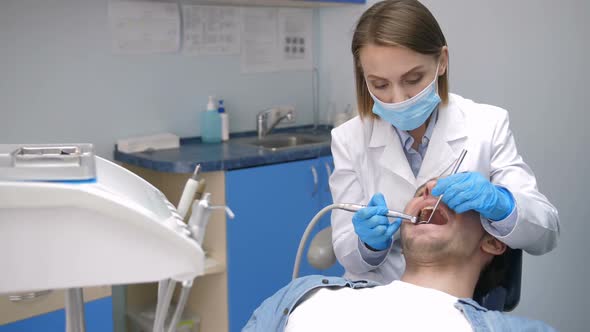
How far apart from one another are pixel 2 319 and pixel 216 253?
84cm

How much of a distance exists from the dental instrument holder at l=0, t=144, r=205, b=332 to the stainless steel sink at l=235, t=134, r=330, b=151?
2.12m

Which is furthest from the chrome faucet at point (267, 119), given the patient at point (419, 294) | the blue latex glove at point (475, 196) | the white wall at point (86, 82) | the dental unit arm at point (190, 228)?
the dental unit arm at point (190, 228)

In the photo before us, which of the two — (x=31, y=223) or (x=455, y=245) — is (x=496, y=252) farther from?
(x=31, y=223)

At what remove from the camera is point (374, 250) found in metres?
1.50

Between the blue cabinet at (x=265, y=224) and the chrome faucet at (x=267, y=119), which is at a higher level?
the chrome faucet at (x=267, y=119)

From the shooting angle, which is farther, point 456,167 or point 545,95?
point 545,95

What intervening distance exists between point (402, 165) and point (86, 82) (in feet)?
4.86

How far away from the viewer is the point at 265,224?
2.54 meters

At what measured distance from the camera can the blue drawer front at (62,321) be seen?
1904 millimetres

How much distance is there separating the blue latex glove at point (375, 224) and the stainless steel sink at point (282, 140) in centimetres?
146

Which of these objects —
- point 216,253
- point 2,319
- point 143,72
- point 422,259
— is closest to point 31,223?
point 422,259

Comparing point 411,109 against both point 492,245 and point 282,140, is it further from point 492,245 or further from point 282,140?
point 282,140

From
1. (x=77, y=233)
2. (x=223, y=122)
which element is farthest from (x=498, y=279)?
(x=223, y=122)

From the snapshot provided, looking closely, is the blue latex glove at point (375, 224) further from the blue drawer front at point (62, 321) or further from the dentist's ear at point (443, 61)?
the blue drawer front at point (62, 321)
